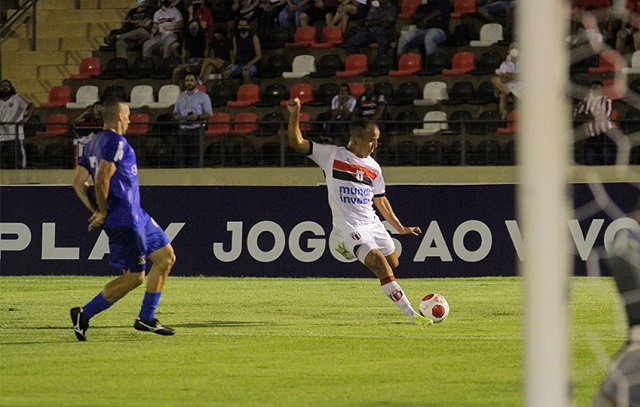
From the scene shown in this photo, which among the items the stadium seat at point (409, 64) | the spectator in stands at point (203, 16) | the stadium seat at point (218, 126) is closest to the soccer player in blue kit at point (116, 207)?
the stadium seat at point (218, 126)

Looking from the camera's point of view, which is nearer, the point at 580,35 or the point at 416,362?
the point at 416,362

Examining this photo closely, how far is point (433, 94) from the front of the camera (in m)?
20.9

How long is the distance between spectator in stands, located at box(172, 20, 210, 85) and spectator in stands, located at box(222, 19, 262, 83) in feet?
2.37

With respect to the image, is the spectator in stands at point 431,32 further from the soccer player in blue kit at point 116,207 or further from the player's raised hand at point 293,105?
the soccer player in blue kit at point 116,207

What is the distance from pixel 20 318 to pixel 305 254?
6697 millimetres

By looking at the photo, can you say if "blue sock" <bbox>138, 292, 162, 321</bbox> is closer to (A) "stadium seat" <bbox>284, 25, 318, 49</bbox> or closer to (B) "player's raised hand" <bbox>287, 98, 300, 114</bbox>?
(B) "player's raised hand" <bbox>287, 98, 300, 114</bbox>

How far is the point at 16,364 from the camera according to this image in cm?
834

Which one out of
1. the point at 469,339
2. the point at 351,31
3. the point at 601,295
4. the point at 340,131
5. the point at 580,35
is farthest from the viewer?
the point at 351,31

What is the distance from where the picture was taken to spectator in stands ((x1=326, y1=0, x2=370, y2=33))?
74.4 feet

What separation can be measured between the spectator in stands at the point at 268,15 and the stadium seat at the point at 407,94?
351 centimetres

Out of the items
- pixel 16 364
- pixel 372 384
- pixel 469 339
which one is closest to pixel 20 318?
pixel 16 364

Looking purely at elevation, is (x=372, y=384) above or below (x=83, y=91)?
below

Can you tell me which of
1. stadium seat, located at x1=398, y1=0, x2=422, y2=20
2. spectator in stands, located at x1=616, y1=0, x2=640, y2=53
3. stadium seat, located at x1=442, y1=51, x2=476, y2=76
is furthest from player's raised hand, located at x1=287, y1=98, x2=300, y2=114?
stadium seat, located at x1=398, y1=0, x2=422, y2=20

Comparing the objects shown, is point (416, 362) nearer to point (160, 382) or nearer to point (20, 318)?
point (160, 382)
